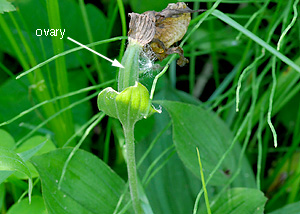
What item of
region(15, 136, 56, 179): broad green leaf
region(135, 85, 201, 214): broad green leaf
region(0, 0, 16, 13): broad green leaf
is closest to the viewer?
region(0, 0, 16, 13): broad green leaf

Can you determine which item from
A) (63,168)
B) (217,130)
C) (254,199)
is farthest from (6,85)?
(254,199)

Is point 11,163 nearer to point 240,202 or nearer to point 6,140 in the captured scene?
point 6,140

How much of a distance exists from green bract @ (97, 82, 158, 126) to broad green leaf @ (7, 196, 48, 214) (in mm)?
246

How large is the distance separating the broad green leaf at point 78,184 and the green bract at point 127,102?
0.65 ft

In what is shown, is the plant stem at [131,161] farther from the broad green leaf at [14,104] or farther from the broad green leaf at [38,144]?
the broad green leaf at [14,104]

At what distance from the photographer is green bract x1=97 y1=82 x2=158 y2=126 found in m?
0.47

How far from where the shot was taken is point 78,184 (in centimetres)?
66

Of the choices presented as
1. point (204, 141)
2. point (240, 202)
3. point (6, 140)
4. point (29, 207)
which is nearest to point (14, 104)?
point (6, 140)

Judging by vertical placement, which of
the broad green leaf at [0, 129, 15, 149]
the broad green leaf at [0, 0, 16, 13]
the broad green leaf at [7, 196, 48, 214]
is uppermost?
Answer: the broad green leaf at [0, 0, 16, 13]

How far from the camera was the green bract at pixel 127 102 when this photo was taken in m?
0.47

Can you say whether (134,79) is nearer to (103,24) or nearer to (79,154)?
(79,154)

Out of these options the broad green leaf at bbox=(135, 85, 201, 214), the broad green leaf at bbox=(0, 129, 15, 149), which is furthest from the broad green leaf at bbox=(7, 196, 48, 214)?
the broad green leaf at bbox=(135, 85, 201, 214)

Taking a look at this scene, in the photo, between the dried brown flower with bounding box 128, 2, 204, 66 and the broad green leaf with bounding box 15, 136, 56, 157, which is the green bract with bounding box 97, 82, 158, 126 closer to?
the dried brown flower with bounding box 128, 2, 204, 66

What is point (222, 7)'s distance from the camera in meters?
1.21
